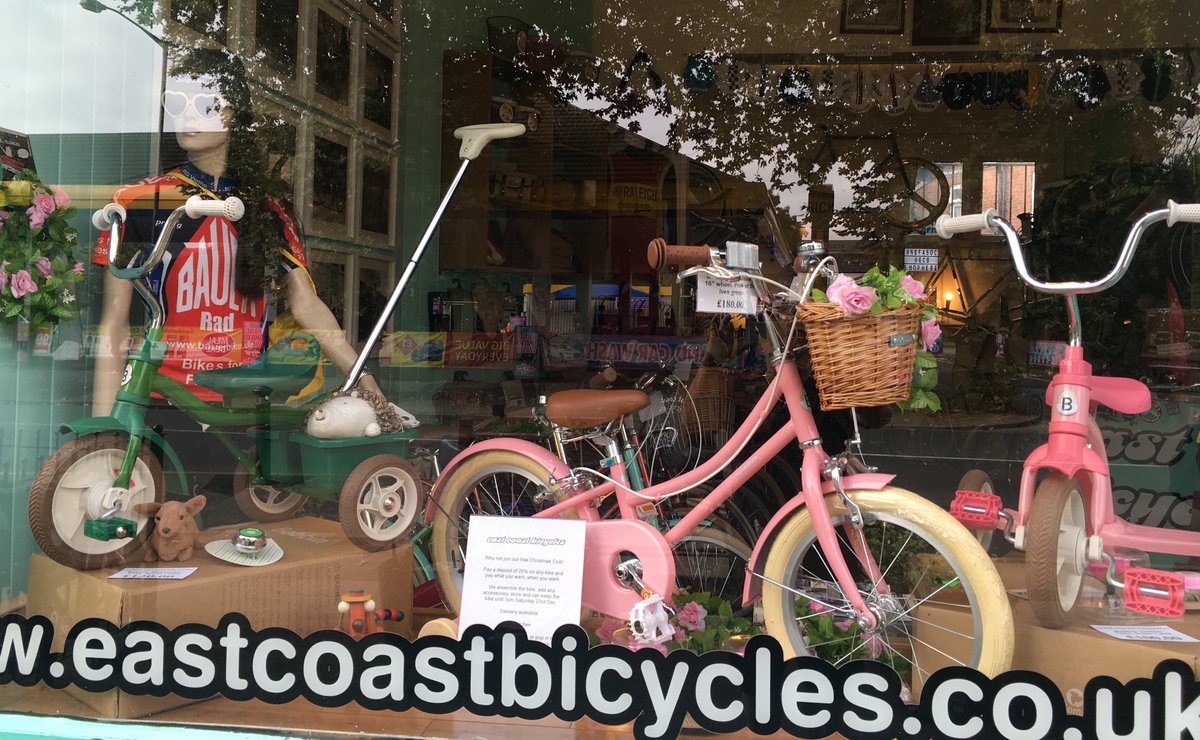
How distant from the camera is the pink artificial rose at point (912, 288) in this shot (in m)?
2.39

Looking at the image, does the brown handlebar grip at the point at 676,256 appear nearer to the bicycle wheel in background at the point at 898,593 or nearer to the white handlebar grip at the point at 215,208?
the bicycle wheel in background at the point at 898,593

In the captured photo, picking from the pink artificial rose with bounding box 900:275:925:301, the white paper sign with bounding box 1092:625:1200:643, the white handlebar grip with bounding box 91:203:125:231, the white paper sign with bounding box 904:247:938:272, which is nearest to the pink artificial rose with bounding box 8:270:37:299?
the white handlebar grip with bounding box 91:203:125:231

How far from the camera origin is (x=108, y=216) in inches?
120

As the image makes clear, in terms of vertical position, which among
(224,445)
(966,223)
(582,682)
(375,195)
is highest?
(375,195)

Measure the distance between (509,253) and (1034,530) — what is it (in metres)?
3.29

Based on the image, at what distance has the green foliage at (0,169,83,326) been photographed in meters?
3.09

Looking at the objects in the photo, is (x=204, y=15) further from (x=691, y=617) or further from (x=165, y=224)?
(x=691, y=617)

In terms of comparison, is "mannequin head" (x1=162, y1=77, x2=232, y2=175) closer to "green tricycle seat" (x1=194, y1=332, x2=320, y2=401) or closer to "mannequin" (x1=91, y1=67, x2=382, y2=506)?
"mannequin" (x1=91, y1=67, x2=382, y2=506)

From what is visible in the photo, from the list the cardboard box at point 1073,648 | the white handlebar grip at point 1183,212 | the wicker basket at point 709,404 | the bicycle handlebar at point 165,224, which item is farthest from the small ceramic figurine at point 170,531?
the white handlebar grip at point 1183,212

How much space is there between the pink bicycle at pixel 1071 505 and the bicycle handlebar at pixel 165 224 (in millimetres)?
2109

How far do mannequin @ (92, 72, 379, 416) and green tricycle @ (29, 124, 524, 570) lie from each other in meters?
0.12

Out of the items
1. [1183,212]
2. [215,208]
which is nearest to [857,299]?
[1183,212]

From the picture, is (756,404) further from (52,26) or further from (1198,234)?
(52,26)

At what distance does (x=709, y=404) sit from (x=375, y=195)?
2216 millimetres
